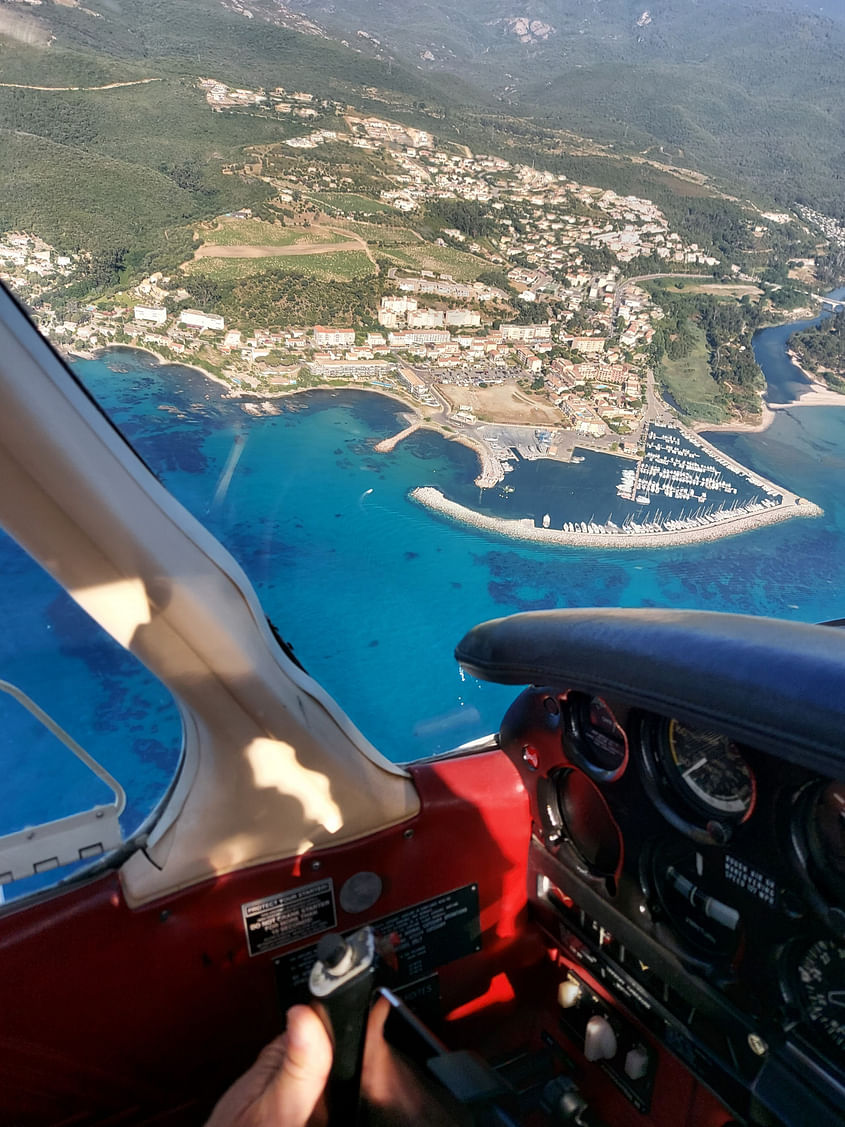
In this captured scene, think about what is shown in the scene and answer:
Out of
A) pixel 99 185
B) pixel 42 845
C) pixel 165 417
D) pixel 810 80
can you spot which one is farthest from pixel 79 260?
pixel 810 80

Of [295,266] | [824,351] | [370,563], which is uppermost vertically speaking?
[824,351]

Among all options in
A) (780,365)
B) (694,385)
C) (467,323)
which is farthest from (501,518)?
(780,365)

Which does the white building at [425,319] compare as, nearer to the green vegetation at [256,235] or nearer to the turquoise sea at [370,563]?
the turquoise sea at [370,563]

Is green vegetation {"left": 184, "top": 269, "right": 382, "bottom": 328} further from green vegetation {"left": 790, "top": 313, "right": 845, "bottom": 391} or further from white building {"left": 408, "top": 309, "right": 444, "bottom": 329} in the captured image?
green vegetation {"left": 790, "top": 313, "right": 845, "bottom": 391}

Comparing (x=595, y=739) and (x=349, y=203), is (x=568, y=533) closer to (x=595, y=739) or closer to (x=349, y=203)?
(x=595, y=739)

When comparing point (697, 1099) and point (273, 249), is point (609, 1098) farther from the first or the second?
point (273, 249)

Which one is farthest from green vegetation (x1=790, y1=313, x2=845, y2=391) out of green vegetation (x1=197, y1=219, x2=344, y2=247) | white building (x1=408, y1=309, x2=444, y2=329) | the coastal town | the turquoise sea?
green vegetation (x1=197, y1=219, x2=344, y2=247)
